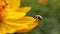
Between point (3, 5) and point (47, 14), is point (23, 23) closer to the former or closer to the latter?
point (3, 5)

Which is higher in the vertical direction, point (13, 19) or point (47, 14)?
point (47, 14)

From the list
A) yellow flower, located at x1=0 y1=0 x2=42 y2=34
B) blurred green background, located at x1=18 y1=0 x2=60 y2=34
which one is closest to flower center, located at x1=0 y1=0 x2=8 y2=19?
yellow flower, located at x1=0 y1=0 x2=42 y2=34

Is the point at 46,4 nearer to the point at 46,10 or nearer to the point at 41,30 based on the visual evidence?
the point at 46,10

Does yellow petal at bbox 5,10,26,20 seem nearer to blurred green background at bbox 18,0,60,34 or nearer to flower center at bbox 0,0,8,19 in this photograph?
flower center at bbox 0,0,8,19

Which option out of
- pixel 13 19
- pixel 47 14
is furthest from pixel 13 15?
pixel 47 14

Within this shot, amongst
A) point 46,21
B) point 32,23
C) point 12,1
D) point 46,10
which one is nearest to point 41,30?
point 46,21

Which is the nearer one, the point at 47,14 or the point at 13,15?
the point at 13,15

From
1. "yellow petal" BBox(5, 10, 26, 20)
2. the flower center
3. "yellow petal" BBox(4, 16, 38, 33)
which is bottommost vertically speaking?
"yellow petal" BBox(4, 16, 38, 33)

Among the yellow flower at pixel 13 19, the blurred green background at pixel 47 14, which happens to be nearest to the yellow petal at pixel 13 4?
the yellow flower at pixel 13 19

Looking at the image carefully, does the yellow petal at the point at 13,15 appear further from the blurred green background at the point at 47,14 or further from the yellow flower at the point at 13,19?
the blurred green background at the point at 47,14
